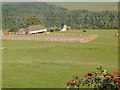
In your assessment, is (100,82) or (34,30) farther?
(34,30)

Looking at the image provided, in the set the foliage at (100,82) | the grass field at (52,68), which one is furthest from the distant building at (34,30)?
the foliage at (100,82)

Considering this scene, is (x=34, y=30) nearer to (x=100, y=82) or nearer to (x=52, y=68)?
(x=52, y=68)

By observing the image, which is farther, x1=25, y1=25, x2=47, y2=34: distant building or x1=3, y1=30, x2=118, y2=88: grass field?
x1=25, y1=25, x2=47, y2=34: distant building

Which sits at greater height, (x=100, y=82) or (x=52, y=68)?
(x=100, y=82)

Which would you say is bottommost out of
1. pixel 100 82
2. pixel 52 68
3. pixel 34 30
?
pixel 52 68

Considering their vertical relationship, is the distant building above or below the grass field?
above

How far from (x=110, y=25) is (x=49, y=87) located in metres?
67.6

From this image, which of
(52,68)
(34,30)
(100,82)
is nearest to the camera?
(100,82)

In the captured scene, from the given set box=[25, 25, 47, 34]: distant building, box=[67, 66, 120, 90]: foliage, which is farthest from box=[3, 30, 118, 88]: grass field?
box=[25, 25, 47, 34]: distant building

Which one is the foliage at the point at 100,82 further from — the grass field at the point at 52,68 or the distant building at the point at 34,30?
the distant building at the point at 34,30

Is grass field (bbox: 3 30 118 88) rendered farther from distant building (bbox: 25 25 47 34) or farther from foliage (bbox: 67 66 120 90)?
distant building (bbox: 25 25 47 34)

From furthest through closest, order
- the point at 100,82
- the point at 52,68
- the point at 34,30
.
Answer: the point at 34,30 < the point at 52,68 < the point at 100,82

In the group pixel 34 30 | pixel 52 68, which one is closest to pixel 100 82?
pixel 52 68

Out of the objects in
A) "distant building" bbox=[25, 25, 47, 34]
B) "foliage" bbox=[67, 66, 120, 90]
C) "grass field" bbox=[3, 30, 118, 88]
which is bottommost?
"grass field" bbox=[3, 30, 118, 88]
